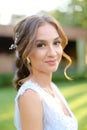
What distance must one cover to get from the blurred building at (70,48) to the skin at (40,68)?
73.3 ft

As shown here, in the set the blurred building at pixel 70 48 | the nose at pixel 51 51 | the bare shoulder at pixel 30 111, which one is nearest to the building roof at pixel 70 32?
the blurred building at pixel 70 48

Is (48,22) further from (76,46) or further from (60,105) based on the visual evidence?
(76,46)

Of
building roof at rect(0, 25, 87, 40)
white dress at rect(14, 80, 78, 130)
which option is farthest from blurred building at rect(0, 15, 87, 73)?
white dress at rect(14, 80, 78, 130)

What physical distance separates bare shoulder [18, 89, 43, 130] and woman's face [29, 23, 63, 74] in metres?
0.18

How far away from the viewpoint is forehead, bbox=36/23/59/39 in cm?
194

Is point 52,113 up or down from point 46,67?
down

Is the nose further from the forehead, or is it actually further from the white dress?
the white dress

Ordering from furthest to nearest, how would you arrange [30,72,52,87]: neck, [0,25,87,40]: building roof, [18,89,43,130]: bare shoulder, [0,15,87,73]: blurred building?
[0,15,87,73]: blurred building, [0,25,87,40]: building roof, [30,72,52,87]: neck, [18,89,43,130]: bare shoulder

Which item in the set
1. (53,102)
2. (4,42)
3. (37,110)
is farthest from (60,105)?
(4,42)

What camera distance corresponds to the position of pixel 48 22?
2020 mm

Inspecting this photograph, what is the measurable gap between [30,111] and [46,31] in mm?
383

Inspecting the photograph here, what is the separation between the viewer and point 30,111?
1.80 m

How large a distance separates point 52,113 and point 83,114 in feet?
28.5

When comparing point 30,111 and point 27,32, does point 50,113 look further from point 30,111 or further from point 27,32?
point 27,32
